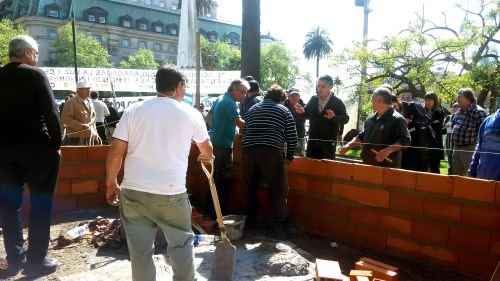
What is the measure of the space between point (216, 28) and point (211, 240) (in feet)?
251

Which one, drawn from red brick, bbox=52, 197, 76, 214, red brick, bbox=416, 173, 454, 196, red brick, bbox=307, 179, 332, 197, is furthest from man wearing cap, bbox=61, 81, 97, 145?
red brick, bbox=416, 173, 454, 196

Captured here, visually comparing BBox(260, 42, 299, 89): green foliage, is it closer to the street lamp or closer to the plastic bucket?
the street lamp

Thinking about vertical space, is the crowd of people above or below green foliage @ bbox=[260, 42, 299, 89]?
below

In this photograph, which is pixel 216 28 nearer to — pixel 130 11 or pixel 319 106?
pixel 130 11

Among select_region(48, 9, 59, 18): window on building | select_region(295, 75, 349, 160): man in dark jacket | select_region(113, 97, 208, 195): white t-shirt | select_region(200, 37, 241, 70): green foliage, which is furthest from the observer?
select_region(200, 37, 241, 70): green foliage

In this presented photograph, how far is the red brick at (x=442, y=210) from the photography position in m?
3.52

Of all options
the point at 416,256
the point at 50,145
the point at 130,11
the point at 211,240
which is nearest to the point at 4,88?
the point at 50,145

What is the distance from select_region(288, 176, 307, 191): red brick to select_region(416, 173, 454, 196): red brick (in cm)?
127

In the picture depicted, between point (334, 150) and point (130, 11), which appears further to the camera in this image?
point (130, 11)

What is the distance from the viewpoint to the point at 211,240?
413cm

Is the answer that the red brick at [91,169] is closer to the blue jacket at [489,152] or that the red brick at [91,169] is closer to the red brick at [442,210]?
the red brick at [442,210]

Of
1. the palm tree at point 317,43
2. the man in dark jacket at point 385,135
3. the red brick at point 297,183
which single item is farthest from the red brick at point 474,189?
the palm tree at point 317,43

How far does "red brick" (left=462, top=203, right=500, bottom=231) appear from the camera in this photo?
333 cm

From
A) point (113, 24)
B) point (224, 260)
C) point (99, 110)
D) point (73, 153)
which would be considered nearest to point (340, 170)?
point (224, 260)
